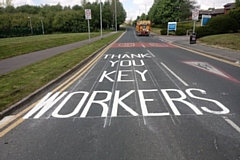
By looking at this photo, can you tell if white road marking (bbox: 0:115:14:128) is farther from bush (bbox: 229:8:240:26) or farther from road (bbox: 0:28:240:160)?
bush (bbox: 229:8:240:26)

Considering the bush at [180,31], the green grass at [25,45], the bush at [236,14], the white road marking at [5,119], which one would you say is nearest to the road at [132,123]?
the white road marking at [5,119]

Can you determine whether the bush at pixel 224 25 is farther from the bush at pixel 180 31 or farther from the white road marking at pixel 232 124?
the white road marking at pixel 232 124

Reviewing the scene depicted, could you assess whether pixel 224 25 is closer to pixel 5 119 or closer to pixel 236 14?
pixel 236 14

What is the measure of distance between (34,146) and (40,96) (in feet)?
9.75

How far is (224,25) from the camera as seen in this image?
26766 millimetres

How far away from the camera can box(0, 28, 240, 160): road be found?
343cm

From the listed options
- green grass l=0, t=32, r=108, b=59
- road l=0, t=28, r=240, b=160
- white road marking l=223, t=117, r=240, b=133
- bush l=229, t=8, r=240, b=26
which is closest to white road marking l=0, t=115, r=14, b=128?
road l=0, t=28, r=240, b=160

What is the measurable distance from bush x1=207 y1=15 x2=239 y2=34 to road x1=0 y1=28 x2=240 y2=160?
73.2 feet

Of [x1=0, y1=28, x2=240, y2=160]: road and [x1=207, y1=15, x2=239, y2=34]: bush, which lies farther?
[x1=207, y1=15, x2=239, y2=34]: bush

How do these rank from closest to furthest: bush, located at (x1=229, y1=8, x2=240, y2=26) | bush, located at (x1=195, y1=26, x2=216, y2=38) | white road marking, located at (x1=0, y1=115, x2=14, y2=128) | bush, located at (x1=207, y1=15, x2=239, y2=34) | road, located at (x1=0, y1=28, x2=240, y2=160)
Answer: road, located at (x1=0, y1=28, x2=240, y2=160)
white road marking, located at (x1=0, y1=115, x2=14, y2=128)
bush, located at (x1=207, y1=15, x2=239, y2=34)
bush, located at (x1=229, y1=8, x2=240, y2=26)
bush, located at (x1=195, y1=26, x2=216, y2=38)

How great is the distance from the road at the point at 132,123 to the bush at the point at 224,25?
22315 millimetres

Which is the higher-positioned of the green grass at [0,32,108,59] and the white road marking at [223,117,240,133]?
the green grass at [0,32,108,59]

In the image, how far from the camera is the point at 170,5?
204ft

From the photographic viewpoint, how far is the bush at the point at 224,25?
26.4 metres
